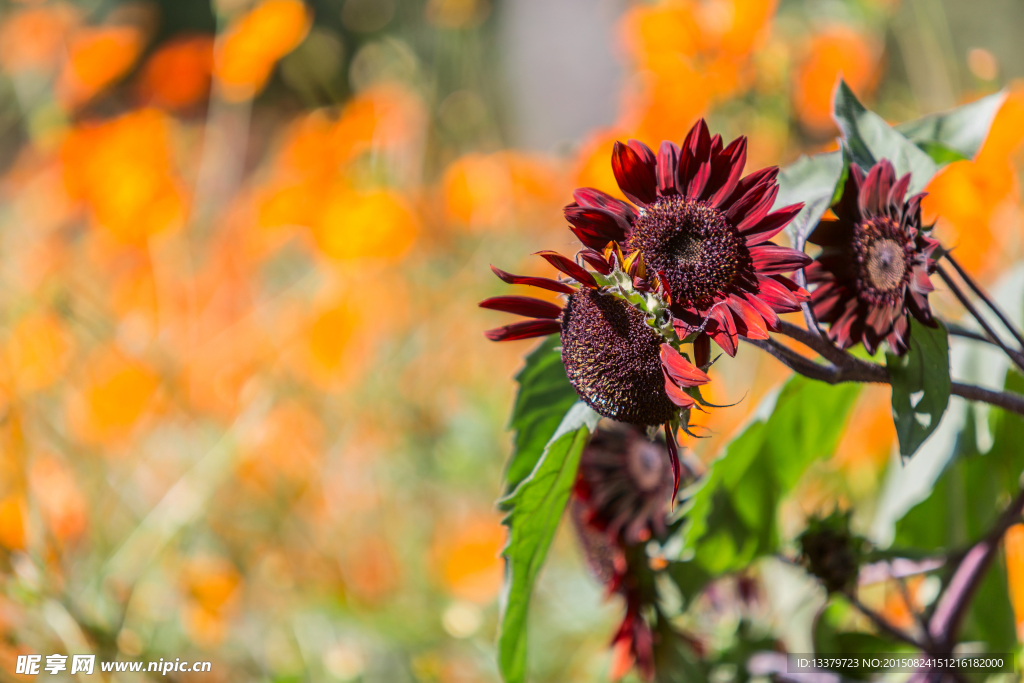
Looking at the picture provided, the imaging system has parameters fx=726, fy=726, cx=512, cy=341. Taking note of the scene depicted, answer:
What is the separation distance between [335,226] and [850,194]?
0.49 meters

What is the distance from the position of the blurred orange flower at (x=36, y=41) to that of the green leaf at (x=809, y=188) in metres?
1.00

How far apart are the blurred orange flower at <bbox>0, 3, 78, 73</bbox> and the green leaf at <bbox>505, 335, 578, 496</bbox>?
976mm

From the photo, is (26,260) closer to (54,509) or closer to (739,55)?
(54,509)

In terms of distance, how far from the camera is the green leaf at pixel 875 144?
8.2 inches

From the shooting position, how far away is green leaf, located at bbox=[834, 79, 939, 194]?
0.21 m

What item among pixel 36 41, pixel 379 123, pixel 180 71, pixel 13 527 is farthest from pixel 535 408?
pixel 180 71

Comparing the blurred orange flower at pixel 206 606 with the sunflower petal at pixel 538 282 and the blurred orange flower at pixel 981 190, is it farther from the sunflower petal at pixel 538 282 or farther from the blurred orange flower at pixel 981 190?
the blurred orange flower at pixel 981 190

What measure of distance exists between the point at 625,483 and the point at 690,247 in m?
0.12

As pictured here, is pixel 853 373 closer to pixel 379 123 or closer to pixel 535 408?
pixel 535 408

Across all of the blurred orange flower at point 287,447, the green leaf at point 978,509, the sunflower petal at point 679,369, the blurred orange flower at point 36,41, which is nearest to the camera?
the sunflower petal at point 679,369

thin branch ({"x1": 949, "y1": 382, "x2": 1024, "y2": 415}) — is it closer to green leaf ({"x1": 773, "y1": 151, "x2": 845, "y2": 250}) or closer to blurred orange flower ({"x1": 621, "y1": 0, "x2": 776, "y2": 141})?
green leaf ({"x1": 773, "y1": 151, "x2": 845, "y2": 250})

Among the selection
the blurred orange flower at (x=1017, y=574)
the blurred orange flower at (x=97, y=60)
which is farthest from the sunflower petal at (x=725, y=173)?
the blurred orange flower at (x=97, y=60)

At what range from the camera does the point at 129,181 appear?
670mm

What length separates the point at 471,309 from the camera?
0.74 metres
